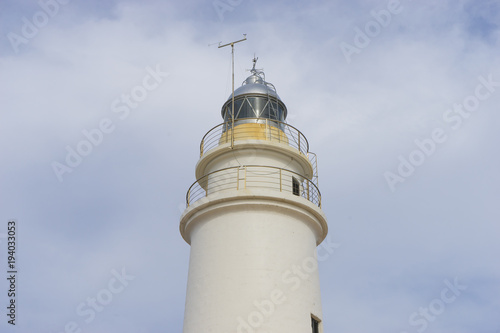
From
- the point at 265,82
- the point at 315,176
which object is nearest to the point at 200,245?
the point at 315,176

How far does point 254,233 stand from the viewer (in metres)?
14.5

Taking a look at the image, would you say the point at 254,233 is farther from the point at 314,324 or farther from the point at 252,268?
the point at 314,324

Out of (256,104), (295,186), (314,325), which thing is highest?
(256,104)

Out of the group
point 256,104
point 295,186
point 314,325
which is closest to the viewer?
point 314,325

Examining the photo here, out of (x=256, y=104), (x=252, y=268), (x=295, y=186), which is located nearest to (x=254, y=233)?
(x=252, y=268)

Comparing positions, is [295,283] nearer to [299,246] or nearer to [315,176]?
[299,246]

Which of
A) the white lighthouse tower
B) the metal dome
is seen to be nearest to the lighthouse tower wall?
the white lighthouse tower

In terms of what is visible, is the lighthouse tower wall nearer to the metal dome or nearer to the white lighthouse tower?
the white lighthouse tower

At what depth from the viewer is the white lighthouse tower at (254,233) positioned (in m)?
13.7

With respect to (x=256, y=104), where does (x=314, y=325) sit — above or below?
below

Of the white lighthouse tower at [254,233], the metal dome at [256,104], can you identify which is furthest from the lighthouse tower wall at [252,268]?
the metal dome at [256,104]

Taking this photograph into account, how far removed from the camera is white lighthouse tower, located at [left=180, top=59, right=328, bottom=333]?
13.7 meters

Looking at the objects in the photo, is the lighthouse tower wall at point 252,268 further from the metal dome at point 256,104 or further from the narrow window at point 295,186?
the metal dome at point 256,104

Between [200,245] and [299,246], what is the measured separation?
2.62 metres
